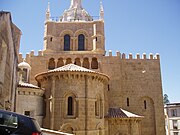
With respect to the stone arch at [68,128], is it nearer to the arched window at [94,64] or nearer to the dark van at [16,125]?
the arched window at [94,64]

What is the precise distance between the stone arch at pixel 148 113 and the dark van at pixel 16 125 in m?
21.3

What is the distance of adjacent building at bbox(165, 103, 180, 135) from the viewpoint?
38844mm

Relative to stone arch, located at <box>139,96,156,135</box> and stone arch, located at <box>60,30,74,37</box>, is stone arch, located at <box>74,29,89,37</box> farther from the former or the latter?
stone arch, located at <box>139,96,156,135</box>

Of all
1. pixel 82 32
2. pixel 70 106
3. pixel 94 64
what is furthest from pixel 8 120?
pixel 82 32

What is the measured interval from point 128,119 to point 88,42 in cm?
1263

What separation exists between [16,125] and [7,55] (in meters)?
8.31

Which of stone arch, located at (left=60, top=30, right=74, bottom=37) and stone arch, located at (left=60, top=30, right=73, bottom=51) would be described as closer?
stone arch, located at (left=60, top=30, right=73, bottom=51)

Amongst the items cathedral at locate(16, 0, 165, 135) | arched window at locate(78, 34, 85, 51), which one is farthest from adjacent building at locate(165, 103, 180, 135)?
arched window at locate(78, 34, 85, 51)

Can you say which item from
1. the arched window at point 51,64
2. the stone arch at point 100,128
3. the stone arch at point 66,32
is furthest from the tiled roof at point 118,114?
the stone arch at point 66,32

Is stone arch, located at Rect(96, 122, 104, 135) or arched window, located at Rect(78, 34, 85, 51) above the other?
arched window, located at Rect(78, 34, 85, 51)

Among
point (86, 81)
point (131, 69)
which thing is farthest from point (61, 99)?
point (131, 69)

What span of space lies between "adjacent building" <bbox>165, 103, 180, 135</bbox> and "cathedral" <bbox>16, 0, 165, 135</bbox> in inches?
614

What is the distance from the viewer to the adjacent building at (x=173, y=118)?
127ft

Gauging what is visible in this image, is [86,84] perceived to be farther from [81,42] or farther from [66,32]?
Answer: [66,32]
